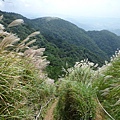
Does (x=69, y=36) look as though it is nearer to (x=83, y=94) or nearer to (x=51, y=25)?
(x=51, y=25)

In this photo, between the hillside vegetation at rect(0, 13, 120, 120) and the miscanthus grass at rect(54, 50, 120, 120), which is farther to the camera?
the miscanthus grass at rect(54, 50, 120, 120)

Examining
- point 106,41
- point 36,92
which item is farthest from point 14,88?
point 106,41

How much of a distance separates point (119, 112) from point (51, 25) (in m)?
134

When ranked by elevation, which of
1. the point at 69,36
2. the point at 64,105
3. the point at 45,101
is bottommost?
the point at 69,36

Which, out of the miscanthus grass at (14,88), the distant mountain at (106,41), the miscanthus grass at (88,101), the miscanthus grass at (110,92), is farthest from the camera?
the distant mountain at (106,41)

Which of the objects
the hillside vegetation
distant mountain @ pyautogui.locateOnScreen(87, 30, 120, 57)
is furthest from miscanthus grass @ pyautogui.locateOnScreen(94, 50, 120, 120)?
distant mountain @ pyautogui.locateOnScreen(87, 30, 120, 57)

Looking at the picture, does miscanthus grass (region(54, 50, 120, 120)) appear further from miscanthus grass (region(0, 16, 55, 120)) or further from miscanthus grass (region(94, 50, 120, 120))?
miscanthus grass (region(0, 16, 55, 120))

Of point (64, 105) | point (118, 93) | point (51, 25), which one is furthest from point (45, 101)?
point (51, 25)

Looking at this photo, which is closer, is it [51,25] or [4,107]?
[4,107]

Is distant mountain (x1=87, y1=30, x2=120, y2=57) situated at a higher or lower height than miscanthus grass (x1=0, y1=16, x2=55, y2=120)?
lower

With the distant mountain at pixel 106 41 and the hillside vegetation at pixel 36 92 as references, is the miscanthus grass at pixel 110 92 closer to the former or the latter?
the hillside vegetation at pixel 36 92

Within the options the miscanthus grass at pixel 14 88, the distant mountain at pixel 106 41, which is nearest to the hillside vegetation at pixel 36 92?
the miscanthus grass at pixel 14 88

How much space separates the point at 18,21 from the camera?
3.04 metres

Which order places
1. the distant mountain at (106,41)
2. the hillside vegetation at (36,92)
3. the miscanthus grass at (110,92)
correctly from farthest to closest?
the distant mountain at (106,41) < the miscanthus grass at (110,92) < the hillside vegetation at (36,92)
